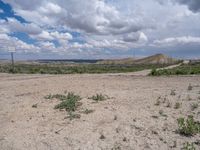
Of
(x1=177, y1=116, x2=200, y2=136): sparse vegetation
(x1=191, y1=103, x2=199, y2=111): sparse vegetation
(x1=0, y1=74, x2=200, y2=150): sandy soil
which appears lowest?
(x1=0, y1=74, x2=200, y2=150): sandy soil

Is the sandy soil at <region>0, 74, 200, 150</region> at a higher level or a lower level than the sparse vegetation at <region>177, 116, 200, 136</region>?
lower

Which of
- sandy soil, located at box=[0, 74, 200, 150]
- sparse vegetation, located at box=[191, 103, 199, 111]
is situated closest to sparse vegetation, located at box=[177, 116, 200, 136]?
sandy soil, located at box=[0, 74, 200, 150]

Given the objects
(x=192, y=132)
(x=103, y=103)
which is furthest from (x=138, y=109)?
(x=192, y=132)

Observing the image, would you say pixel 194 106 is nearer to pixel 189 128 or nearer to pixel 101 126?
pixel 189 128

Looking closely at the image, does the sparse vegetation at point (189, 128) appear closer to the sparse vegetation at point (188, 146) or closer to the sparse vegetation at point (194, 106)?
the sparse vegetation at point (188, 146)

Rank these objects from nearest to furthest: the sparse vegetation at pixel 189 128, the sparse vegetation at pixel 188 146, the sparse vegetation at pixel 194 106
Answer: the sparse vegetation at pixel 188 146, the sparse vegetation at pixel 189 128, the sparse vegetation at pixel 194 106

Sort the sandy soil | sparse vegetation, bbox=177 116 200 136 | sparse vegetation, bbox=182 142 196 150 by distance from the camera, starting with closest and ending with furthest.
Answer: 1. sparse vegetation, bbox=182 142 196 150
2. the sandy soil
3. sparse vegetation, bbox=177 116 200 136

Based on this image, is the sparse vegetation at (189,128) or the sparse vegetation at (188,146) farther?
the sparse vegetation at (189,128)

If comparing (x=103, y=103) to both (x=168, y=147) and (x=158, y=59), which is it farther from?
(x=158, y=59)

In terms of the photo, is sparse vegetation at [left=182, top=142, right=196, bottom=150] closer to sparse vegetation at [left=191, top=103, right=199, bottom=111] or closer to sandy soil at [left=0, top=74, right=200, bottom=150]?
sandy soil at [left=0, top=74, right=200, bottom=150]

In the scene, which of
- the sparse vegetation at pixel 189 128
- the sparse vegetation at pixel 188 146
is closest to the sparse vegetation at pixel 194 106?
the sparse vegetation at pixel 189 128

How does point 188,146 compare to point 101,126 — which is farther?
point 101,126

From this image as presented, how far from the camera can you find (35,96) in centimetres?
1153

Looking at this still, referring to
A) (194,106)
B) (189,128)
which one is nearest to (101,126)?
(189,128)
